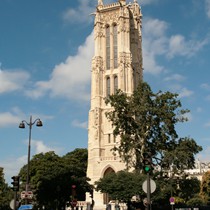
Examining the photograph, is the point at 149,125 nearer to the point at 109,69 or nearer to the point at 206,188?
the point at 206,188

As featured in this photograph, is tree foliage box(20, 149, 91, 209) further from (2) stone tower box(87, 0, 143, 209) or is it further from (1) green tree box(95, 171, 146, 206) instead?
(2) stone tower box(87, 0, 143, 209)

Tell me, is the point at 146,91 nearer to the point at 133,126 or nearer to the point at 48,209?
the point at 133,126

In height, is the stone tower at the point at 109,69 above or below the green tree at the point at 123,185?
above

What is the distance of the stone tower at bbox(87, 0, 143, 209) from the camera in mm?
55312

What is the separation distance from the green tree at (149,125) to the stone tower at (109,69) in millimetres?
19622

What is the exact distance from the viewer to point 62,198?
42.0 metres

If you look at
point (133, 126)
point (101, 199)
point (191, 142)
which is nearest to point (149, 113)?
point (133, 126)

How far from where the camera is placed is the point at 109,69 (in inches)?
2425

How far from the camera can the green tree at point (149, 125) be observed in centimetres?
3369

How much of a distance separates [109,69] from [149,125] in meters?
29.2

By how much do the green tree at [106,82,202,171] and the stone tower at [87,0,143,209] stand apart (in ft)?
64.4

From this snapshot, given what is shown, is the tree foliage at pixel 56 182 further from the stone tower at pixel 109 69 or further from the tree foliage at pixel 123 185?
the stone tower at pixel 109 69

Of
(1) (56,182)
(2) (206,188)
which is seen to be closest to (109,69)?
(2) (206,188)

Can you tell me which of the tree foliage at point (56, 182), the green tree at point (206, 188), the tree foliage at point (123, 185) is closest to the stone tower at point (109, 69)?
the tree foliage at point (56, 182)
